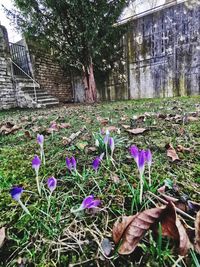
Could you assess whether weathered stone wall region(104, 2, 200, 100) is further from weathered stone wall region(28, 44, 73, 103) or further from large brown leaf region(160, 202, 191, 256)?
large brown leaf region(160, 202, 191, 256)

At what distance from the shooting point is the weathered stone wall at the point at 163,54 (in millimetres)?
7209

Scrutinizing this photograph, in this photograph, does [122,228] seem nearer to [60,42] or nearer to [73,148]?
[73,148]

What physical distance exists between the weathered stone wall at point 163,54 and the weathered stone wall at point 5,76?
489cm

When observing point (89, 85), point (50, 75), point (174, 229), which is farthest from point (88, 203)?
point (50, 75)

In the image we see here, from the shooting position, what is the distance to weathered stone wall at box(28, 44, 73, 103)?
9320mm

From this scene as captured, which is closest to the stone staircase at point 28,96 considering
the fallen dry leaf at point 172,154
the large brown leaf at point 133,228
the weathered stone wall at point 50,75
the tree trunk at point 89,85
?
the weathered stone wall at point 50,75

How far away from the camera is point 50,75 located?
33.1 feet

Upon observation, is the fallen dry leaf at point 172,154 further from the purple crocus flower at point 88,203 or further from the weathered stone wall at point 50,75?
the weathered stone wall at point 50,75

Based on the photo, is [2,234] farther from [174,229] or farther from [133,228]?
[174,229]

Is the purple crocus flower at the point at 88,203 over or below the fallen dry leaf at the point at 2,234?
over

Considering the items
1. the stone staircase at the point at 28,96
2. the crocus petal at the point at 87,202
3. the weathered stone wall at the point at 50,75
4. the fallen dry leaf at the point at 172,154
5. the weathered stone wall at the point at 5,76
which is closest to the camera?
the crocus petal at the point at 87,202

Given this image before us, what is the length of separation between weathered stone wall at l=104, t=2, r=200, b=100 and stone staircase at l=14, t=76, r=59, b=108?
369 cm

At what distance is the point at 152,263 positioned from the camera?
1.61 ft

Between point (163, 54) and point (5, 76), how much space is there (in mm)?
6535
